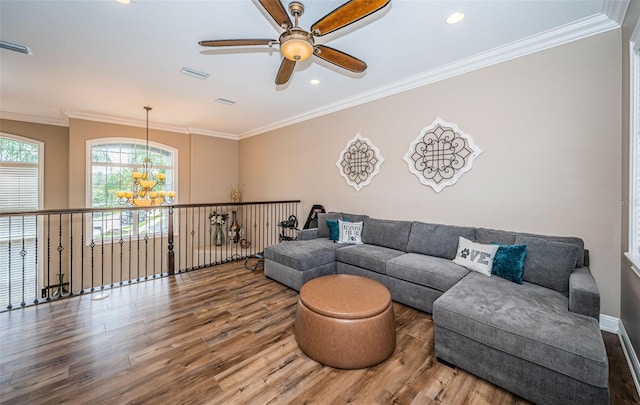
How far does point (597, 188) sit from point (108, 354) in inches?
→ 180

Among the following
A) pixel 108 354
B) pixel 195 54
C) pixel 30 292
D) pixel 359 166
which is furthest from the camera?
pixel 30 292

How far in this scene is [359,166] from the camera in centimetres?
428

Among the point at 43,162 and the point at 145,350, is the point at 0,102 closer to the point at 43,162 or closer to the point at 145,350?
the point at 43,162

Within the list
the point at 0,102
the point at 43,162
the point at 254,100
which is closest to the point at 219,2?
the point at 254,100

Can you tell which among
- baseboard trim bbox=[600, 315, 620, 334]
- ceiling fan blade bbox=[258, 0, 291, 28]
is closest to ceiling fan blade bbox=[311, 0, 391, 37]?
ceiling fan blade bbox=[258, 0, 291, 28]

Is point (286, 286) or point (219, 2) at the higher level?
point (219, 2)

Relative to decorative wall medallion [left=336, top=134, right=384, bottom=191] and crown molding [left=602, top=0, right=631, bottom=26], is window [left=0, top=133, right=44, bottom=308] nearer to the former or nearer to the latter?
decorative wall medallion [left=336, top=134, right=384, bottom=191]

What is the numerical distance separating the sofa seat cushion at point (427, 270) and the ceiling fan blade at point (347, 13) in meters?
2.37

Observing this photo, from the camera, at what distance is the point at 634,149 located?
6.33ft

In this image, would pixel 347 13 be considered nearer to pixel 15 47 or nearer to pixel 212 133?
pixel 15 47

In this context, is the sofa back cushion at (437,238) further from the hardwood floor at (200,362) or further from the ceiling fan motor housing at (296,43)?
the ceiling fan motor housing at (296,43)

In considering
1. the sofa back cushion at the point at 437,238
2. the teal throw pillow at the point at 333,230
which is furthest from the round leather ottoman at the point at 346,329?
the teal throw pillow at the point at 333,230

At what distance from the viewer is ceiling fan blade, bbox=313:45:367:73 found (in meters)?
2.07

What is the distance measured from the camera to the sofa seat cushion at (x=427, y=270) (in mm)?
2495
